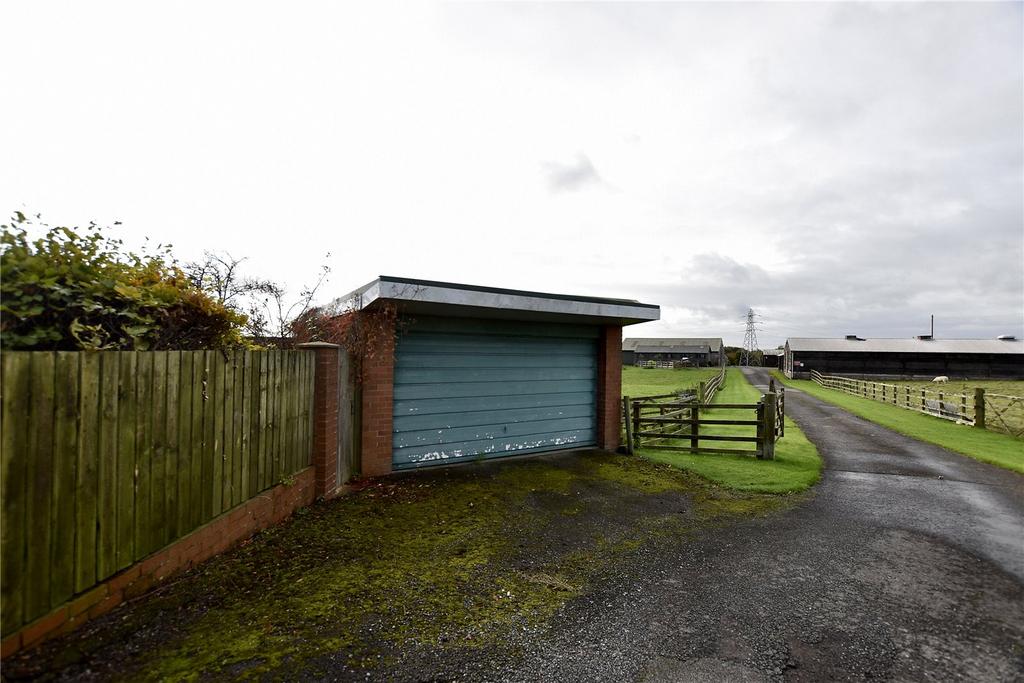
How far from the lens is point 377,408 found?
23.3 feet

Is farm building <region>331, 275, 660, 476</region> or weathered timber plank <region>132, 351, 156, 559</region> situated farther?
farm building <region>331, 275, 660, 476</region>

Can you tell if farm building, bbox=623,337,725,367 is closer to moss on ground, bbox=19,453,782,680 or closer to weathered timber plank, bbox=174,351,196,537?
moss on ground, bbox=19,453,782,680

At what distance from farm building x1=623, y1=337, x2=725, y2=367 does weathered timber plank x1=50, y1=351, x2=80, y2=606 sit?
71534mm

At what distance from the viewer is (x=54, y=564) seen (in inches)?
104

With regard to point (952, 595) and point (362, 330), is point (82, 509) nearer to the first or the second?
point (362, 330)

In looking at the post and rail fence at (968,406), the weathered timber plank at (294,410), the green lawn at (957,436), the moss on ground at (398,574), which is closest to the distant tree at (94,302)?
the weathered timber plank at (294,410)

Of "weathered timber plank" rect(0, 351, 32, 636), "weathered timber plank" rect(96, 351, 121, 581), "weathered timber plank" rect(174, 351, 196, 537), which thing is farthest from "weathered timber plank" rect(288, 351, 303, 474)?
"weathered timber plank" rect(0, 351, 32, 636)

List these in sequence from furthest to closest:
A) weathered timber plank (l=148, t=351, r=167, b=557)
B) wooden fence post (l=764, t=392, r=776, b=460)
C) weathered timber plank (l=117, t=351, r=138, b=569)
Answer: wooden fence post (l=764, t=392, r=776, b=460)
weathered timber plank (l=148, t=351, r=167, b=557)
weathered timber plank (l=117, t=351, r=138, b=569)

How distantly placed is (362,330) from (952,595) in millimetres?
7247

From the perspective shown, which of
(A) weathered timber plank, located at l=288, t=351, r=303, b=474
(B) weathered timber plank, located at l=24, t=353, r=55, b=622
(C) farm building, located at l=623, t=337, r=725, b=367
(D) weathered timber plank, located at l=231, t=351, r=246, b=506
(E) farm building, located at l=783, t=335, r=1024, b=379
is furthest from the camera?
(C) farm building, located at l=623, t=337, r=725, b=367

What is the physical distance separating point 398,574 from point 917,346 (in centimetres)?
5489

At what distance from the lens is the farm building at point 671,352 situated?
72.3 meters

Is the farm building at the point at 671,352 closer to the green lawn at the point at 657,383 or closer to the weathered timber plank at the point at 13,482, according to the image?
the green lawn at the point at 657,383

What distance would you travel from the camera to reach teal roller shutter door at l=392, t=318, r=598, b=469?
7688 millimetres
